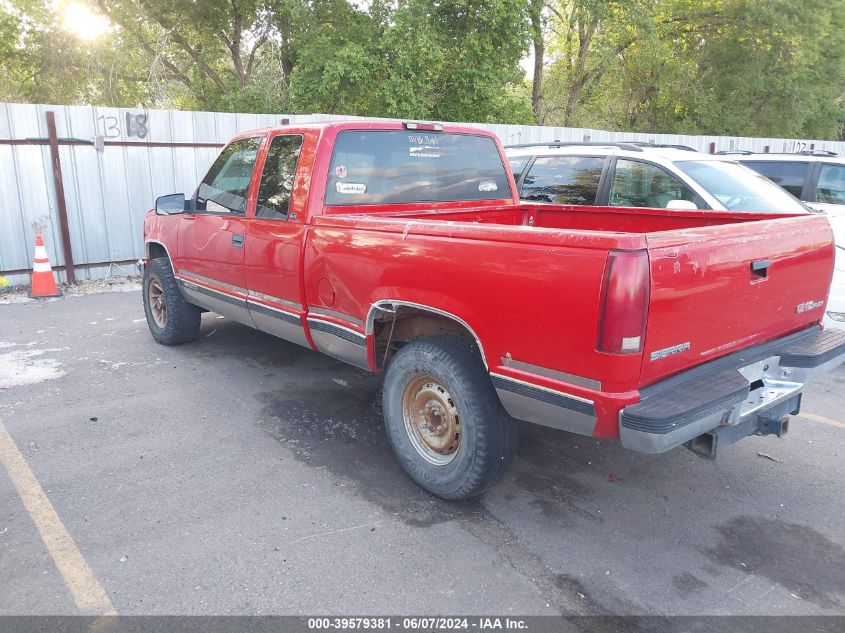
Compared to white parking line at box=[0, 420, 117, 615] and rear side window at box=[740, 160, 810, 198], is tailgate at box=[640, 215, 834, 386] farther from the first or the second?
rear side window at box=[740, 160, 810, 198]

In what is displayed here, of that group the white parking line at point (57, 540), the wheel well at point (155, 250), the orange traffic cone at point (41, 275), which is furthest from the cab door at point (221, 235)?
the orange traffic cone at point (41, 275)

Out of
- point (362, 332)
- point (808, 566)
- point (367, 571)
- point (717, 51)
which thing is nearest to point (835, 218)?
point (808, 566)

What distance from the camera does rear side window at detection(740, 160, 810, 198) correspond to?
7.66 m

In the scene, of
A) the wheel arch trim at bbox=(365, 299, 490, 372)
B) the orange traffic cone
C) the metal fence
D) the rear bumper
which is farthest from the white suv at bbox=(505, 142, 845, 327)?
the orange traffic cone

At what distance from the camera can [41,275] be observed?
8586mm

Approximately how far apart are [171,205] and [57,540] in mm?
3051

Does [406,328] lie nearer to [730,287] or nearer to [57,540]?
[730,287]

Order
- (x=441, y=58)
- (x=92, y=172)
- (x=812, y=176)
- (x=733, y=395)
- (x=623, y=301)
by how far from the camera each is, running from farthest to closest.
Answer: (x=441, y=58) → (x=92, y=172) → (x=812, y=176) → (x=733, y=395) → (x=623, y=301)

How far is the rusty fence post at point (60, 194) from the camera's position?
8.91 metres

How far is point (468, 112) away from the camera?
64.4 ft

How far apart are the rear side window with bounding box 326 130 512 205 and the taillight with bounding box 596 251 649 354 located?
221 cm

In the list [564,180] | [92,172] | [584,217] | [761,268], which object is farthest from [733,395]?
[92,172]

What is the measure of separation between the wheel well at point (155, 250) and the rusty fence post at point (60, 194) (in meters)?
3.59

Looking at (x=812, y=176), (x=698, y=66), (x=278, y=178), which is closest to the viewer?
(x=278, y=178)
